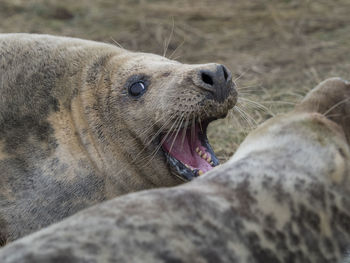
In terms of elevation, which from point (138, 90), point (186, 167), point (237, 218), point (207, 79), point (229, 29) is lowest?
point (229, 29)

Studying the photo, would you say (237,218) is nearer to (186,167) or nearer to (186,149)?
(186,167)

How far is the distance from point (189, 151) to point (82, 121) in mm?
664

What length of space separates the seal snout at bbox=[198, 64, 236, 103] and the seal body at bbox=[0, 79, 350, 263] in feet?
4.00

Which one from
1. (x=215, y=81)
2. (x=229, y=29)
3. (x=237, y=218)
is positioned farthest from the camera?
Answer: (x=229, y=29)

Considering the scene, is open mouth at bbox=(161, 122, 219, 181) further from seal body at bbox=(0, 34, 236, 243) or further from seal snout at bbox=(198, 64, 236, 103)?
seal snout at bbox=(198, 64, 236, 103)

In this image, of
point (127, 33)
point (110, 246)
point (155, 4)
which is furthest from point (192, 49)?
point (110, 246)

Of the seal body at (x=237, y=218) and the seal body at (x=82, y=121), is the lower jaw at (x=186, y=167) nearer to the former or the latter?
the seal body at (x=82, y=121)

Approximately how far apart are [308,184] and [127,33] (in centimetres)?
700

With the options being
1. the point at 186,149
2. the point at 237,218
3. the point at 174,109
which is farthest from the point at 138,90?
the point at 237,218

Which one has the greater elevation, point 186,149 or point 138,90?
point 138,90

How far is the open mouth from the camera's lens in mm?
4367

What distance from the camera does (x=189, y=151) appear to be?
176 inches

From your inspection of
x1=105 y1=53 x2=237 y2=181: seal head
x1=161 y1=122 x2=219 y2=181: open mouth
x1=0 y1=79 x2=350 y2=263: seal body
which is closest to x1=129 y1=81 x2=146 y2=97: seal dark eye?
x1=105 y1=53 x2=237 y2=181: seal head

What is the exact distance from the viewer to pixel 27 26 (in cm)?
976
